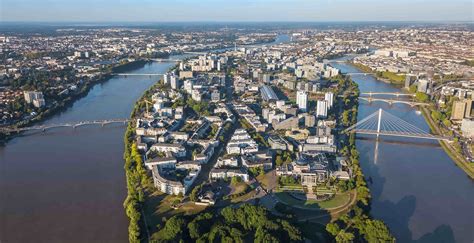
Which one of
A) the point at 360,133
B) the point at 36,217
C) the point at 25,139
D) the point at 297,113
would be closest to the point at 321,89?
the point at 297,113

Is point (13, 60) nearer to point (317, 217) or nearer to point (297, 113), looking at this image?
point (297, 113)

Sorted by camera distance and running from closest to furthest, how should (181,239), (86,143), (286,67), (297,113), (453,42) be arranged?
1. (181,239)
2. (86,143)
3. (297,113)
4. (286,67)
5. (453,42)

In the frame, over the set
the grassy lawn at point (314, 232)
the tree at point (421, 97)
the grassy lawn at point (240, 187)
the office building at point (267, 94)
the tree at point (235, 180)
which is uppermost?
the office building at point (267, 94)

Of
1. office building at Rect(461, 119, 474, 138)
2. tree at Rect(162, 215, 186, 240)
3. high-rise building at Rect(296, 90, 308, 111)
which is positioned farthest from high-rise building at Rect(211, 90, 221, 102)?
tree at Rect(162, 215, 186, 240)

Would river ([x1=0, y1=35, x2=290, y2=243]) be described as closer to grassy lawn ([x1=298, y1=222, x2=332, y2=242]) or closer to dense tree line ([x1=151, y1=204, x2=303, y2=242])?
dense tree line ([x1=151, y1=204, x2=303, y2=242])

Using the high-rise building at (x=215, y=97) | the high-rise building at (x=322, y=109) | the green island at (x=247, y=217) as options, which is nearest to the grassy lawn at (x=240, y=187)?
the green island at (x=247, y=217)

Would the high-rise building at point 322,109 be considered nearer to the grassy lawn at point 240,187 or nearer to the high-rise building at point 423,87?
the grassy lawn at point 240,187

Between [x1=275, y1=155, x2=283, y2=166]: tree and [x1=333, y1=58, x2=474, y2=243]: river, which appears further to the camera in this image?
[x1=275, y1=155, x2=283, y2=166]: tree
